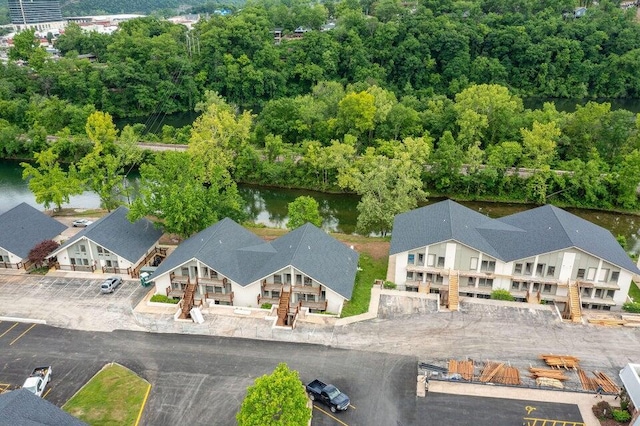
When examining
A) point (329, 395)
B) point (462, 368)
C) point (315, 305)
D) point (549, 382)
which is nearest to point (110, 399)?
point (329, 395)

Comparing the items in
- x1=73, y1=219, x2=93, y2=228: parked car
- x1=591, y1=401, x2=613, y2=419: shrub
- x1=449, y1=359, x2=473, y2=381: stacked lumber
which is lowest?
x1=591, y1=401, x2=613, y2=419: shrub

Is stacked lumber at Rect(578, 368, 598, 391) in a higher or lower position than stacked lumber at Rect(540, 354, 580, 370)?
lower

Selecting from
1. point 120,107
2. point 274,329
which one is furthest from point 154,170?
point 120,107

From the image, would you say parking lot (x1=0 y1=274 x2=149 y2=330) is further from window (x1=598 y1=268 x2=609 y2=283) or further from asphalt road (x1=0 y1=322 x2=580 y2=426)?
window (x1=598 y1=268 x2=609 y2=283)

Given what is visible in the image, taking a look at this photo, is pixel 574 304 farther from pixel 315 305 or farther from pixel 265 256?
pixel 265 256

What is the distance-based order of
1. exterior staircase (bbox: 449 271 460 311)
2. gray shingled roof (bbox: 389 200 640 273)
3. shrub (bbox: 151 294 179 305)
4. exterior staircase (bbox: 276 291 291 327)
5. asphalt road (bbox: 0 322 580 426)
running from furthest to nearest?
gray shingled roof (bbox: 389 200 640 273)
shrub (bbox: 151 294 179 305)
exterior staircase (bbox: 449 271 460 311)
exterior staircase (bbox: 276 291 291 327)
asphalt road (bbox: 0 322 580 426)

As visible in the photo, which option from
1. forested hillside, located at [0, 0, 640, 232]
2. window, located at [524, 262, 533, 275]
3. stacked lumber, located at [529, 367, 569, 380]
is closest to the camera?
stacked lumber, located at [529, 367, 569, 380]

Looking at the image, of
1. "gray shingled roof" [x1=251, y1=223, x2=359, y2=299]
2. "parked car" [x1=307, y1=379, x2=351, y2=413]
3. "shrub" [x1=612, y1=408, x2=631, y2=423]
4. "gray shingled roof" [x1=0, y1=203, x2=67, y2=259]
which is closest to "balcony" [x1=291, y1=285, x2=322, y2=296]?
"gray shingled roof" [x1=251, y1=223, x2=359, y2=299]

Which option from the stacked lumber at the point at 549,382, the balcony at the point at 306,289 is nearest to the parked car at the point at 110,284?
the balcony at the point at 306,289
